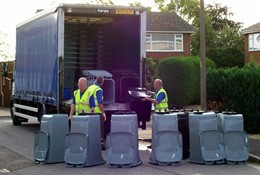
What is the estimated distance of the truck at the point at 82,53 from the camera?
1350 cm

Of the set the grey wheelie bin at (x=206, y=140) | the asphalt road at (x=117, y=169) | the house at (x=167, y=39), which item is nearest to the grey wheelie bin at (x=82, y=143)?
the asphalt road at (x=117, y=169)

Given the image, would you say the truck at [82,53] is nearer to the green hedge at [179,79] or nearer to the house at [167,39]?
the green hedge at [179,79]

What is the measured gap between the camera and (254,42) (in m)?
41.8

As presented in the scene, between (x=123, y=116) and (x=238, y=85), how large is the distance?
647 centimetres

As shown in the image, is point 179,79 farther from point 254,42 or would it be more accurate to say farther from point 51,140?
point 254,42

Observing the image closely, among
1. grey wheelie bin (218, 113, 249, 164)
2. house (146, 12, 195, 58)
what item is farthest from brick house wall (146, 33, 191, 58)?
grey wheelie bin (218, 113, 249, 164)

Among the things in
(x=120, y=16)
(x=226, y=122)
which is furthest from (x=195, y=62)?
(x=226, y=122)

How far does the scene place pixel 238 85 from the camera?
51.0ft

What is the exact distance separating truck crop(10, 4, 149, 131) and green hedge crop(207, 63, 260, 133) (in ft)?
10.2

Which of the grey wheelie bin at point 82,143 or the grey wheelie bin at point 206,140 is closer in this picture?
the grey wheelie bin at point 82,143

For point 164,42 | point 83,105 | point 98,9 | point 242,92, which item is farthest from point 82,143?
point 164,42

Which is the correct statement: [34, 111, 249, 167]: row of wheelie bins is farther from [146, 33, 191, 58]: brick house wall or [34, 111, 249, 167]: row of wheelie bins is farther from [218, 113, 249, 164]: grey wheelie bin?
[146, 33, 191, 58]: brick house wall

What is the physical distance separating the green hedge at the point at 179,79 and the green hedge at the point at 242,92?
8.19 metres

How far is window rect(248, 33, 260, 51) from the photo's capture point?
41375 millimetres
